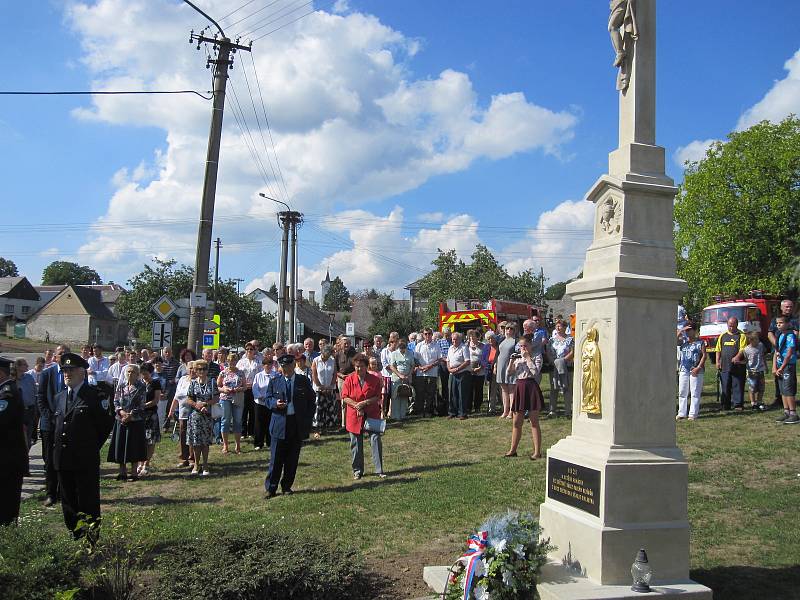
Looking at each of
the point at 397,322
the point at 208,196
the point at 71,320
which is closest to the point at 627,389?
the point at 208,196

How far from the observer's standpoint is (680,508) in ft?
18.0

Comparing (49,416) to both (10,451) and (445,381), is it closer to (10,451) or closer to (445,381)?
(10,451)

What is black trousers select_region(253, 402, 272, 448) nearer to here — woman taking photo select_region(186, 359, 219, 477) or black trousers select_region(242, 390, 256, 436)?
black trousers select_region(242, 390, 256, 436)

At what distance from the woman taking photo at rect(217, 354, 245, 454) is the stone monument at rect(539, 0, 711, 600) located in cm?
861

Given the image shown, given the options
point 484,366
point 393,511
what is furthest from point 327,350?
point 393,511

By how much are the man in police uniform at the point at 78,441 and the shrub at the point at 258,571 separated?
147 cm

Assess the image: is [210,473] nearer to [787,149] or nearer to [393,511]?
[393,511]

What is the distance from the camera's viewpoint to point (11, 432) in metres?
6.71

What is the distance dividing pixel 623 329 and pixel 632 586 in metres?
1.86

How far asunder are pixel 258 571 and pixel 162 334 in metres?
13.1

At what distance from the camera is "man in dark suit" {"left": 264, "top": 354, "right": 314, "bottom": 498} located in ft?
31.9

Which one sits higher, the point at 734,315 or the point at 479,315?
the point at 734,315

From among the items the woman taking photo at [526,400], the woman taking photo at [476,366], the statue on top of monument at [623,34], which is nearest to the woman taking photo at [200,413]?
the woman taking photo at [526,400]

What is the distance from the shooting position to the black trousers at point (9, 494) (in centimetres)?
666
